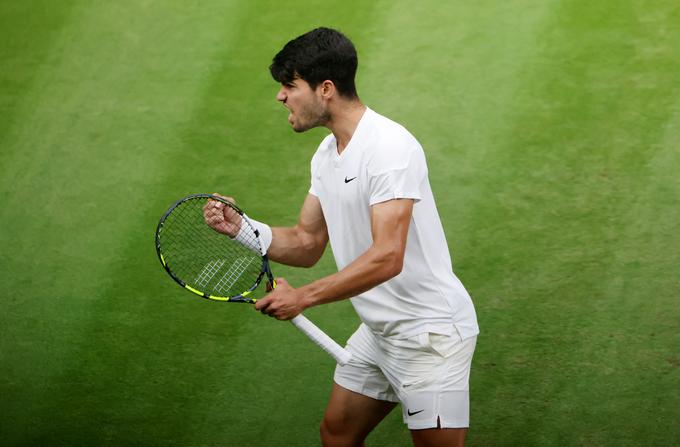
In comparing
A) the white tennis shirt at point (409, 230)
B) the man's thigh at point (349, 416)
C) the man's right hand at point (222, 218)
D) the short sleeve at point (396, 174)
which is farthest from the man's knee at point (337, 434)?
the short sleeve at point (396, 174)

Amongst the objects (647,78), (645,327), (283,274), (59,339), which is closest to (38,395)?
(59,339)

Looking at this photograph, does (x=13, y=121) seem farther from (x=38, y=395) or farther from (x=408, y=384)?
(x=408, y=384)

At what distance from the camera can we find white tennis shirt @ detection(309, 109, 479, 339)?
4434 mm

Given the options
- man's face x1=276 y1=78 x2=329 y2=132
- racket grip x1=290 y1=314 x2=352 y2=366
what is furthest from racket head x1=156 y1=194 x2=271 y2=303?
man's face x1=276 y1=78 x2=329 y2=132

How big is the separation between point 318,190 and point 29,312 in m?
2.54

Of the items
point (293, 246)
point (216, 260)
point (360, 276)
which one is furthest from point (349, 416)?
point (216, 260)

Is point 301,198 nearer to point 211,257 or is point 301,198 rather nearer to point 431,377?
point 211,257

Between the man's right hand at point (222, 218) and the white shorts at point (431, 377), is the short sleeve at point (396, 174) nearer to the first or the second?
the white shorts at point (431, 377)

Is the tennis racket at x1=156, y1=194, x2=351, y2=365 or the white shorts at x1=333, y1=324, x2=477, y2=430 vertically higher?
the tennis racket at x1=156, y1=194, x2=351, y2=365

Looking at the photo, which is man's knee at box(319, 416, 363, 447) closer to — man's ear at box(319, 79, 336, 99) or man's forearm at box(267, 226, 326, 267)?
man's forearm at box(267, 226, 326, 267)

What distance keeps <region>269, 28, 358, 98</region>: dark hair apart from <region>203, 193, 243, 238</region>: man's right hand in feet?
2.20

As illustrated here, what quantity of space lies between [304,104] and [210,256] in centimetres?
146

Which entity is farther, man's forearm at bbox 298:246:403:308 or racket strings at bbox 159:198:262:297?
racket strings at bbox 159:198:262:297

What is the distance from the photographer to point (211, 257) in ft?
18.9
